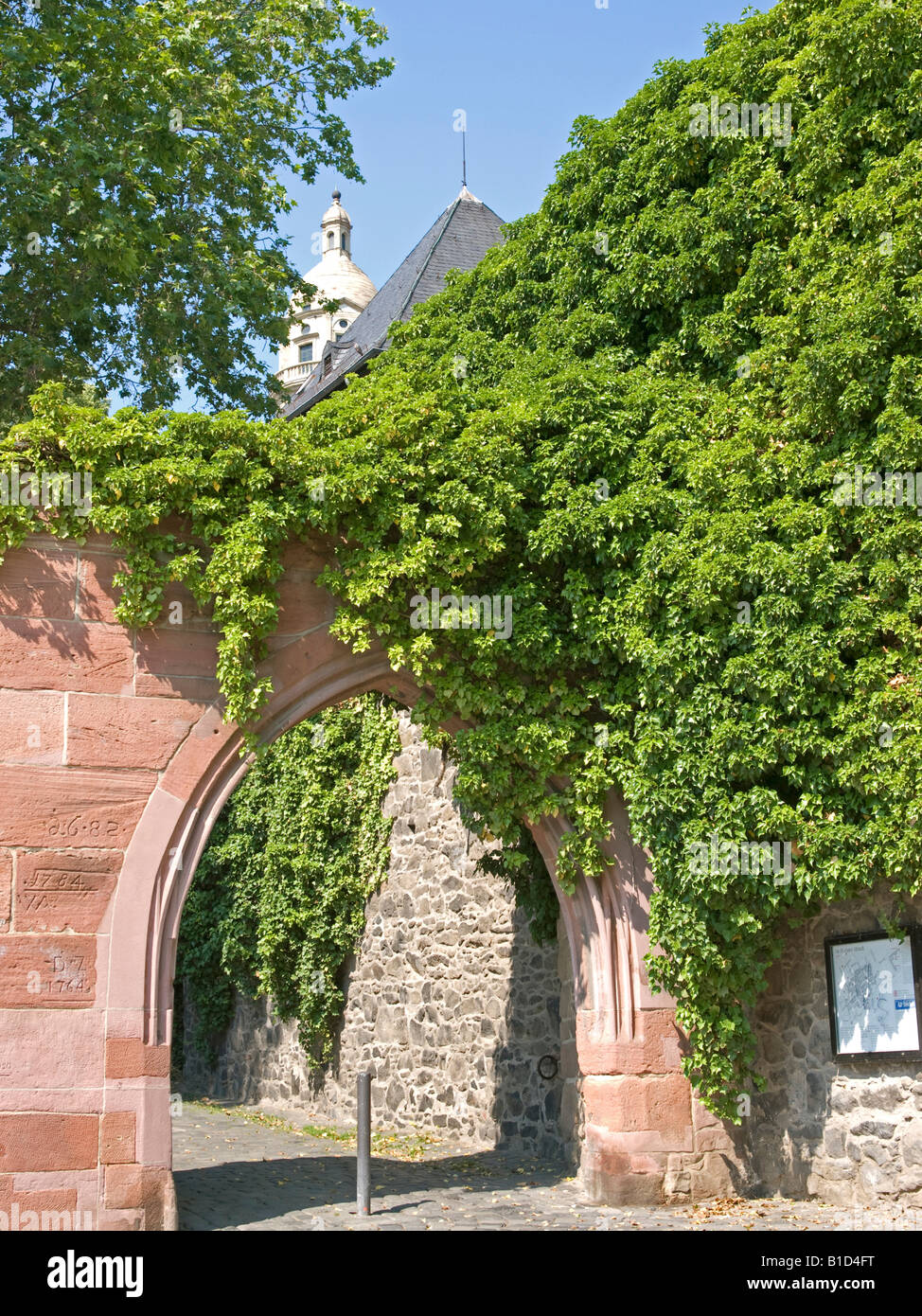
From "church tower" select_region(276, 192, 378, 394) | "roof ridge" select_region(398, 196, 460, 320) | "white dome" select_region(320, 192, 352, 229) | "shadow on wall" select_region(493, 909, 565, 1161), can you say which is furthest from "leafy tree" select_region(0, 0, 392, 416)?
"white dome" select_region(320, 192, 352, 229)

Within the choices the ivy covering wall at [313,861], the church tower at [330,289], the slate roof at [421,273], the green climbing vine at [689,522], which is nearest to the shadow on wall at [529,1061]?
the green climbing vine at [689,522]

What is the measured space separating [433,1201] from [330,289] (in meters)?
52.7

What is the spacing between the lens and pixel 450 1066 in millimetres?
11594

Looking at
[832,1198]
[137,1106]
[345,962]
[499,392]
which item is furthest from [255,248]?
[832,1198]

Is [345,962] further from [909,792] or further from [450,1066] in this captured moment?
[909,792]

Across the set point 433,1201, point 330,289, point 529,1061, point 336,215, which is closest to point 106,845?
point 433,1201

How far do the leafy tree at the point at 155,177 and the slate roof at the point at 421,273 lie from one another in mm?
3506

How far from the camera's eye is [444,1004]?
11.8 m

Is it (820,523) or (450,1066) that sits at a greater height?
(820,523)

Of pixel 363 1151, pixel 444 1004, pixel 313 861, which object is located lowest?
pixel 363 1151

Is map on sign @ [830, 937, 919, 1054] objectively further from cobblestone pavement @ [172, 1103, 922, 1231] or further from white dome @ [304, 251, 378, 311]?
→ white dome @ [304, 251, 378, 311]

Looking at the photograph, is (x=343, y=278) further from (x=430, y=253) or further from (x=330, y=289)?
(x=430, y=253)

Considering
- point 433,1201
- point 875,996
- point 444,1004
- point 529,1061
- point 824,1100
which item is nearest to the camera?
point 875,996

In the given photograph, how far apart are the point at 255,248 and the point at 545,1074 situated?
856cm
